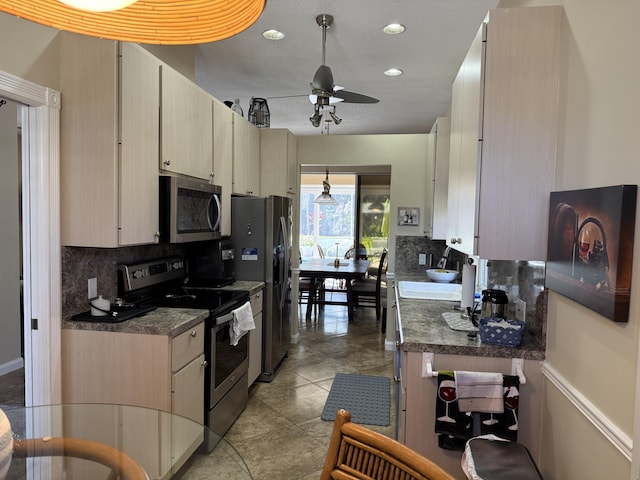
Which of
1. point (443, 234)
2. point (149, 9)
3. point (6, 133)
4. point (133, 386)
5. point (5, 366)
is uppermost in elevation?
point (6, 133)

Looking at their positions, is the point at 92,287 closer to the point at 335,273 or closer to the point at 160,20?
the point at 160,20

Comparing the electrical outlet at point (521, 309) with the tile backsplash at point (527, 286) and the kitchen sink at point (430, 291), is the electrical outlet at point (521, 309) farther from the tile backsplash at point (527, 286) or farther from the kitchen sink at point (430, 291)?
the kitchen sink at point (430, 291)

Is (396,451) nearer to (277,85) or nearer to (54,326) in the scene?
(54,326)

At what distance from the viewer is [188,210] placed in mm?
2797

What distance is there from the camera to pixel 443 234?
390 centimetres

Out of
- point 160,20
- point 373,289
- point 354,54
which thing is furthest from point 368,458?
point 373,289

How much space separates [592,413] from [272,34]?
2968 millimetres

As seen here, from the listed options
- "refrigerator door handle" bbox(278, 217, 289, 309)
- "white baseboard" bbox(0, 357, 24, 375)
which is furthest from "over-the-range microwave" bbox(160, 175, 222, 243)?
"white baseboard" bbox(0, 357, 24, 375)

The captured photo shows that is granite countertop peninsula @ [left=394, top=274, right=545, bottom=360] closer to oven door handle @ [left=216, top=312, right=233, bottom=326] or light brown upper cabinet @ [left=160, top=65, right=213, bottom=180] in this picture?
oven door handle @ [left=216, top=312, right=233, bottom=326]

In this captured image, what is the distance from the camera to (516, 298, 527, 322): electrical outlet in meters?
2.14

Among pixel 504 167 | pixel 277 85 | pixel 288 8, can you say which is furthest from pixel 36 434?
pixel 277 85

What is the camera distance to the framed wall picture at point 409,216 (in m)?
4.77

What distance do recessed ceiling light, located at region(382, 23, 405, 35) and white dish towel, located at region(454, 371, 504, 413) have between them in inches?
93.7

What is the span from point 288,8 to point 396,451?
2653 millimetres
